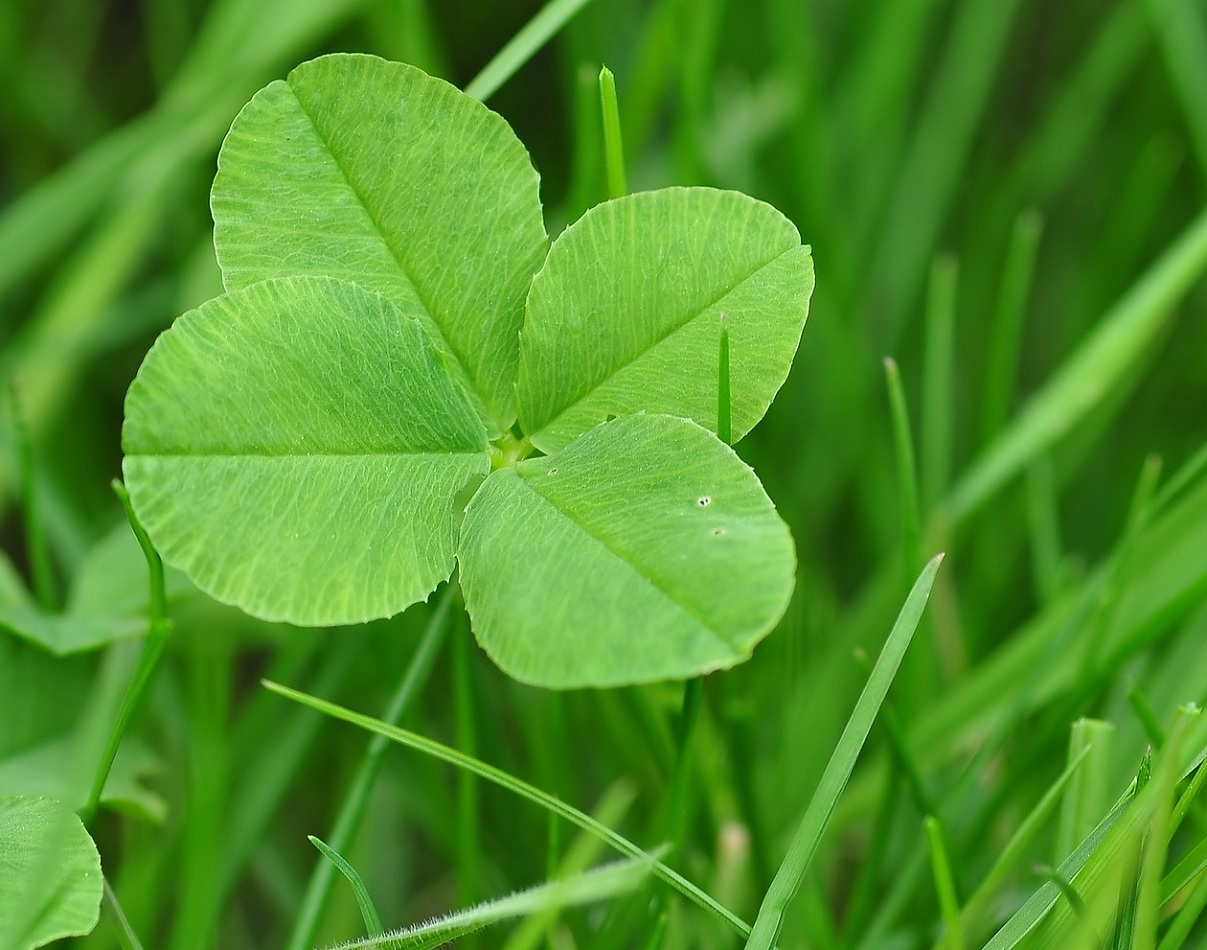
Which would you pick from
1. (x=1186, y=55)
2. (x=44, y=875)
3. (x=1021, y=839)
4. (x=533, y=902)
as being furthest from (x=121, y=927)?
(x=1186, y=55)

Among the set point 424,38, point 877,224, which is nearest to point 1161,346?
point 877,224

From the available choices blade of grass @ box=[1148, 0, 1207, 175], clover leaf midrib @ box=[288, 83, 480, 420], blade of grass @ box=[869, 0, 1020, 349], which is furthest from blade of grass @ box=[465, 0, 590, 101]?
blade of grass @ box=[1148, 0, 1207, 175]

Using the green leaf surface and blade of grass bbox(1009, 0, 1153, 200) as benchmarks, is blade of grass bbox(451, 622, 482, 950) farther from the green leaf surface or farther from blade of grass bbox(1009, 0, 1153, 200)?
blade of grass bbox(1009, 0, 1153, 200)

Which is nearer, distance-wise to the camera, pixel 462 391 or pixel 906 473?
pixel 462 391

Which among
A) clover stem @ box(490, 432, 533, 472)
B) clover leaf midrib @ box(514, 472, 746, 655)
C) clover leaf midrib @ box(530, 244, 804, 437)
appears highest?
clover leaf midrib @ box(530, 244, 804, 437)

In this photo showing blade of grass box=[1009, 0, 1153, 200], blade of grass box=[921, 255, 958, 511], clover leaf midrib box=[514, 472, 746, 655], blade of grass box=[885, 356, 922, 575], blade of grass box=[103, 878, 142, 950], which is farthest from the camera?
blade of grass box=[1009, 0, 1153, 200]

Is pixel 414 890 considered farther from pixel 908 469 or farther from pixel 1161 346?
pixel 1161 346

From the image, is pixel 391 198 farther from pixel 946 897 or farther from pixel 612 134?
pixel 946 897

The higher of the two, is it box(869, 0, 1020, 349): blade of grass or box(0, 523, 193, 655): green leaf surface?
box(869, 0, 1020, 349): blade of grass
